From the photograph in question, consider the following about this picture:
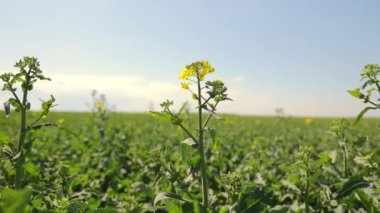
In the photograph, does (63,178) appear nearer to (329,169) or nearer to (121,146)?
(329,169)

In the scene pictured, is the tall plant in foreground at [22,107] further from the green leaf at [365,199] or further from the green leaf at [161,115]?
the green leaf at [365,199]

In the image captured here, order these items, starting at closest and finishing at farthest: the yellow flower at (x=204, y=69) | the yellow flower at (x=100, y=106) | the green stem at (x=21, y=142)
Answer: the green stem at (x=21, y=142) → the yellow flower at (x=204, y=69) → the yellow flower at (x=100, y=106)

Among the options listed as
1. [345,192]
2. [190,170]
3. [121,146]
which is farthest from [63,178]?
[121,146]

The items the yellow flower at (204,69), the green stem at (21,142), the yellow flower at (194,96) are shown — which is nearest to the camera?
the green stem at (21,142)

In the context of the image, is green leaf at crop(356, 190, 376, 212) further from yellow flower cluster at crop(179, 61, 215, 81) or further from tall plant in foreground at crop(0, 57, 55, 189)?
tall plant in foreground at crop(0, 57, 55, 189)

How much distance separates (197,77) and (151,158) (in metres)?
0.82

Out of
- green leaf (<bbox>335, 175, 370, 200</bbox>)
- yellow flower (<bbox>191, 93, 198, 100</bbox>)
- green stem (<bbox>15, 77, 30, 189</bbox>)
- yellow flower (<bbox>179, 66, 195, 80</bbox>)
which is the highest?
yellow flower (<bbox>179, 66, 195, 80</bbox>)

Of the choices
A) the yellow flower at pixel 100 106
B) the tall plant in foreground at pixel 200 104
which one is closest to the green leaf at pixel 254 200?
the tall plant in foreground at pixel 200 104

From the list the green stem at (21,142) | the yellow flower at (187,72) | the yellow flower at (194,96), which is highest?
the yellow flower at (187,72)

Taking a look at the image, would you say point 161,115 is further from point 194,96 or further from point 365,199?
point 365,199

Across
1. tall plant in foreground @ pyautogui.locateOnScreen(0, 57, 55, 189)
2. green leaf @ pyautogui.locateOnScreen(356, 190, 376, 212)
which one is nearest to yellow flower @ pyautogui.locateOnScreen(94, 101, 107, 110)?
tall plant in foreground @ pyautogui.locateOnScreen(0, 57, 55, 189)

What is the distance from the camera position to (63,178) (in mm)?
3359

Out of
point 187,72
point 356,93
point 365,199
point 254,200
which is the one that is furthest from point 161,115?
point 365,199

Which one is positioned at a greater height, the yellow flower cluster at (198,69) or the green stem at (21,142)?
the yellow flower cluster at (198,69)
